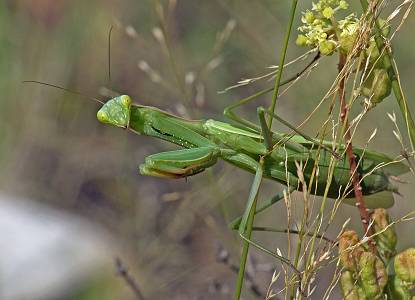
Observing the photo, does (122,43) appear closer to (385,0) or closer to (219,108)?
(219,108)

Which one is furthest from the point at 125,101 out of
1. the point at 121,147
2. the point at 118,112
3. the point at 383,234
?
the point at 121,147

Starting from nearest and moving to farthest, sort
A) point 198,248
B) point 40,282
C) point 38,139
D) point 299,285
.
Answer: point 299,285, point 40,282, point 198,248, point 38,139

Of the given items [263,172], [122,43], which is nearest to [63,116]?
[122,43]

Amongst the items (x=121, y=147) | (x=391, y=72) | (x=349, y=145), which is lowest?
(x=349, y=145)

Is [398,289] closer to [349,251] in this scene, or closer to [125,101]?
[349,251]

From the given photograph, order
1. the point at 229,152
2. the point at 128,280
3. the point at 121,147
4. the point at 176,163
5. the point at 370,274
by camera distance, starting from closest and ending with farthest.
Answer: the point at 370,274
the point at 176,163
the point at 229,152
the point at 128,280
the point at 121,147

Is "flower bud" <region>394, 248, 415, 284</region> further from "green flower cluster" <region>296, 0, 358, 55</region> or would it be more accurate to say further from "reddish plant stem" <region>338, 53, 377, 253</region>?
"green flower cluster" <region>296, 0, 358, 55</region>
